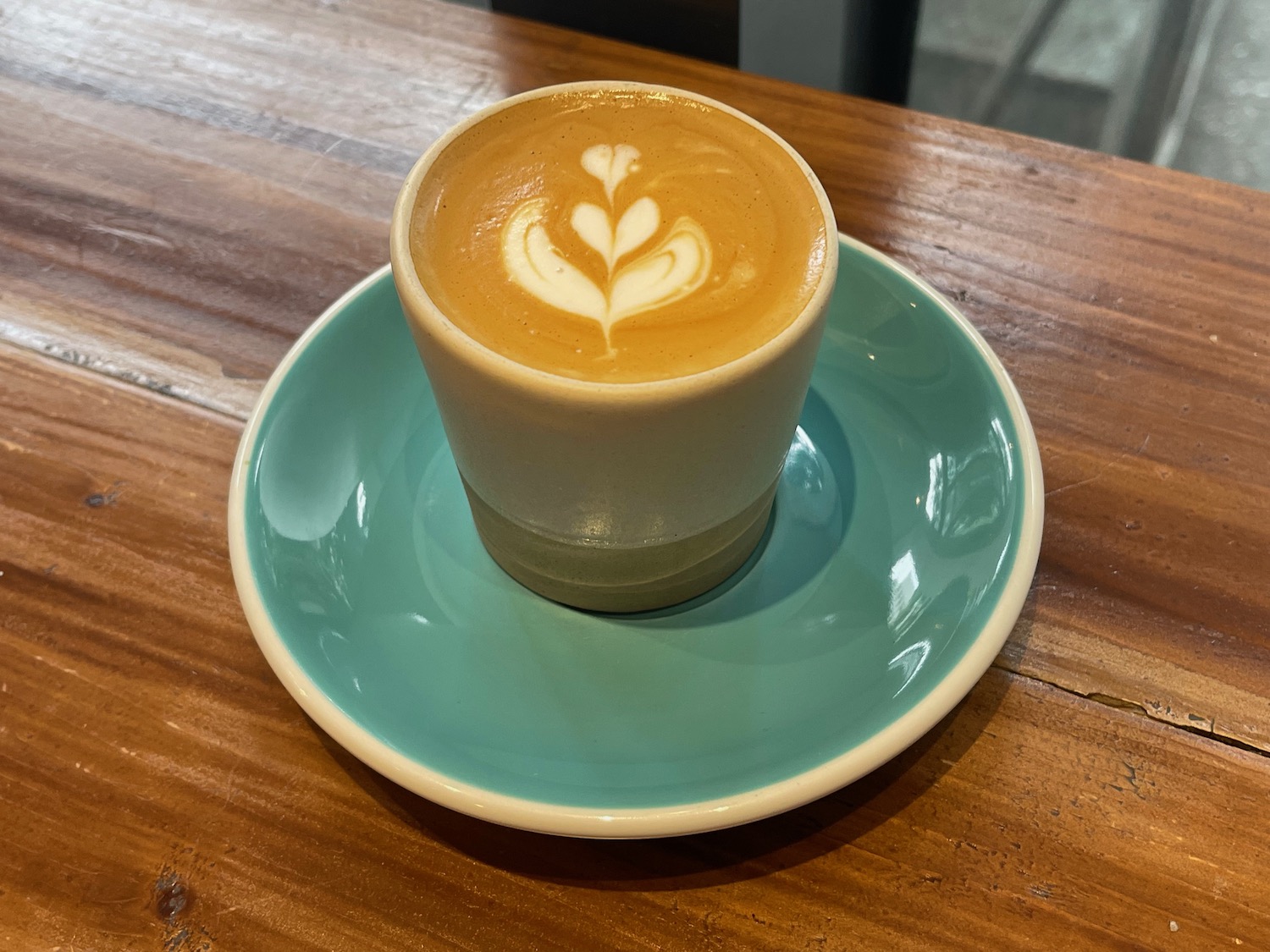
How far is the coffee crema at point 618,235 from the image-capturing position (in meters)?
0.65

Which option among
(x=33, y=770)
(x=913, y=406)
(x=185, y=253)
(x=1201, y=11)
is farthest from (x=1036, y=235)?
(x=1201, y=11)

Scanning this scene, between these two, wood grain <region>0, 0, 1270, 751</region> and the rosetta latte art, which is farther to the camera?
wood grain <region>0, 0, 1270, 751</region>

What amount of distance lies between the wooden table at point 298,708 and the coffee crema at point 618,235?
33 centimetres

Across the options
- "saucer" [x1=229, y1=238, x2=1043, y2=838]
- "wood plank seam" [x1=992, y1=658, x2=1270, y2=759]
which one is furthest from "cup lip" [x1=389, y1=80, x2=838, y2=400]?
"wood plank seam" [x1=992, y1=658, x2=1270, y2=759]

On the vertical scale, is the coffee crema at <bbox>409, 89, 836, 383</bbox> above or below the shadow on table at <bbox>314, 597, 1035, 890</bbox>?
above

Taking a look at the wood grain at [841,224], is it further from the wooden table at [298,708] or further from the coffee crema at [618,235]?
the coffee crema at [618,235]

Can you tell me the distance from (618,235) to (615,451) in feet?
0.62

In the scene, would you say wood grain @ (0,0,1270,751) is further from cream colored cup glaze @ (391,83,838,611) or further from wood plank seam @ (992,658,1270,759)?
cream colored cup glaze @ (391,83,838,611)

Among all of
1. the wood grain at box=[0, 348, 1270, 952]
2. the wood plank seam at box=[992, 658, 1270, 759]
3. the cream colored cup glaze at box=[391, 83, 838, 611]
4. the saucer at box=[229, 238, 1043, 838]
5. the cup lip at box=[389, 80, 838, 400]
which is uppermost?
the cup lip at box=[389, 80, 838, 400]

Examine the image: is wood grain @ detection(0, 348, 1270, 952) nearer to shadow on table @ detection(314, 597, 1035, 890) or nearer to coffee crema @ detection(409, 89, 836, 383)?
shadow on table @ detection(314, 597, 1035, 890)

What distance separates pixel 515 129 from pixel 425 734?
45 cm

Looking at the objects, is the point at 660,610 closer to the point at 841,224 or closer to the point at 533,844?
the point at 533,844

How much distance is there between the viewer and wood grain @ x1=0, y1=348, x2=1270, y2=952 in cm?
65

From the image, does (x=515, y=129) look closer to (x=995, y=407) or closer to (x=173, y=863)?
(x=995, y=407)
